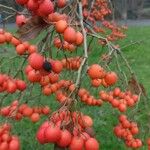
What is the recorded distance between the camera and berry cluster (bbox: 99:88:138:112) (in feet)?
9.84

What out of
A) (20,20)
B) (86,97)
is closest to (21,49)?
(20,20)

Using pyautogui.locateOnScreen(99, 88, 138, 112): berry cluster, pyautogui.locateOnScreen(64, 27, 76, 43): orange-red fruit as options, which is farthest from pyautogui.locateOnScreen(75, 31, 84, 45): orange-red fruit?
pyautogui.locateOnScreen(99, 88, 138, 112): berry cluster

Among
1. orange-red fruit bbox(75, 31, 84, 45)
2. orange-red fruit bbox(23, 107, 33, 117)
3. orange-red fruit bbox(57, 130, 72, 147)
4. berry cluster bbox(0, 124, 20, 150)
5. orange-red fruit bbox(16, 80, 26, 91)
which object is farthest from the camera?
orange-red fruit bbox(23, 107, 33, 117)

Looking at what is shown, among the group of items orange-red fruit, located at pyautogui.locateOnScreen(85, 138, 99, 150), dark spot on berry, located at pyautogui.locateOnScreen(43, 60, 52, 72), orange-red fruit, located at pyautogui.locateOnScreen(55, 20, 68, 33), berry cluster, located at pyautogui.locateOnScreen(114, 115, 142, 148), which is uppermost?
orange-red fruit, located at pyautogui.locateOnScreen(55, 20, 68, 33)

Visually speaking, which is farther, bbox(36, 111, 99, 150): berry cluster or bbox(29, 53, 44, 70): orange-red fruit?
bbox(29, 53, 44, 70): orange-red fruit

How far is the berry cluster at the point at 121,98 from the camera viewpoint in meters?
3.00

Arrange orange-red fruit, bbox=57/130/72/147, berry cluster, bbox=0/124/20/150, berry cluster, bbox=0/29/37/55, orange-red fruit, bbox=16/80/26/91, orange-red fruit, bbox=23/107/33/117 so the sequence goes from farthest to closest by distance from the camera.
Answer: orange-red fruit, bbox=23/107/33/117 → orange-red fruit, bbox=16/80/26/91 → berry cluster, bbox=0/29/37/55 → berry cluster, bbox=0/124/20/150 → orange-red fruit, bbox=57/130/72/147

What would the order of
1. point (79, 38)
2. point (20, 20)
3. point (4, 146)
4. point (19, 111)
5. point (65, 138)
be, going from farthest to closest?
point (19, 111), point (20, 20), point (79, 38), point (4, 146), point (65, 138)

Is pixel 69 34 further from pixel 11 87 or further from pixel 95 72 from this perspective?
pixel 11 87

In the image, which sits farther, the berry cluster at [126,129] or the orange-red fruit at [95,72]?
the berry cluster at [126,129]

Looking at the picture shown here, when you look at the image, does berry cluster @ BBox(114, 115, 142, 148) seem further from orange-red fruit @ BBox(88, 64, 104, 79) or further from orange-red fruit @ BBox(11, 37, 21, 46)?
orange-red fruit @ BBox(88, 64, 104, 79)

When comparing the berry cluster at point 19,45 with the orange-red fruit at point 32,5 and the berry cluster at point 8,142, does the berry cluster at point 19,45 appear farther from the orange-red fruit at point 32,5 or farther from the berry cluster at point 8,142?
the berry cluster at point 8,142

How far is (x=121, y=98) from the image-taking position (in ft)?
10.2

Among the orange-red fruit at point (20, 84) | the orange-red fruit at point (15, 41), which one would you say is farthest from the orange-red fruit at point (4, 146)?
the orange-red fruit at point (15, 41)
